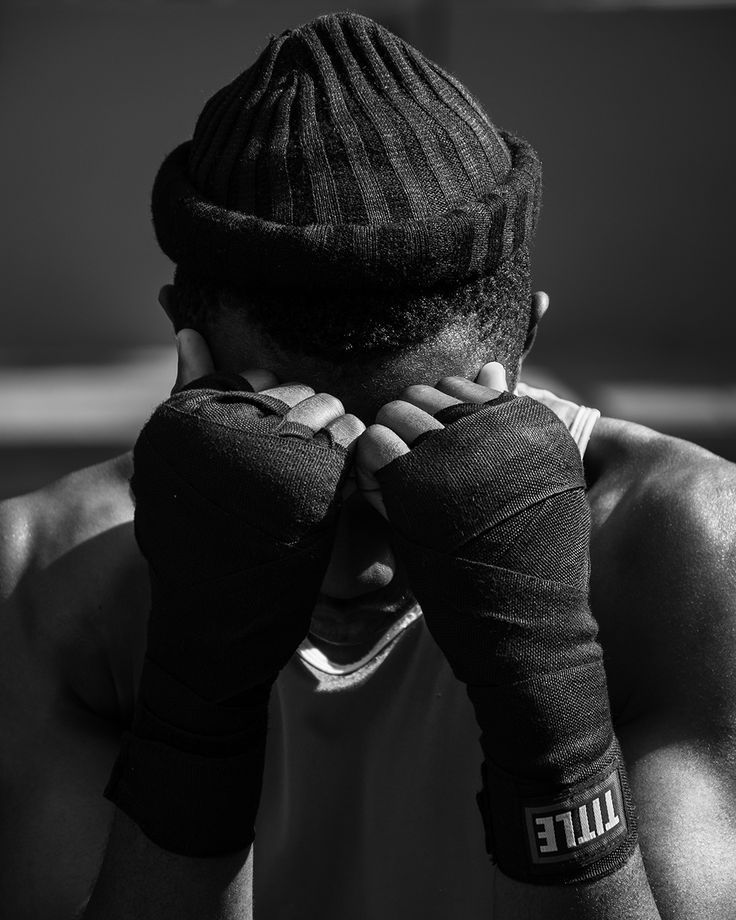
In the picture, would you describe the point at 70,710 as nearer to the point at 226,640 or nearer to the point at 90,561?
the point at 90,561

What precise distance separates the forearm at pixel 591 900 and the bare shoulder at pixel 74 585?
0.86 meters

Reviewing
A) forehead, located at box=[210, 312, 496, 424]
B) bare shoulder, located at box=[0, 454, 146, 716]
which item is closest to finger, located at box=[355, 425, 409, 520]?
forehead, located at box=[210, 312, 496, 424]

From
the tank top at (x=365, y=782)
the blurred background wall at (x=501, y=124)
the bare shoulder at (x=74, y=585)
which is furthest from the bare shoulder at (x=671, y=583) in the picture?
the blurred background wall at (x=501, y=124)

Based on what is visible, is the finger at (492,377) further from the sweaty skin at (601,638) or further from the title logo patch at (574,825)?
the title logo patch at (574,825)

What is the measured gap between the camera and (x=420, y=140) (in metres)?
1.72

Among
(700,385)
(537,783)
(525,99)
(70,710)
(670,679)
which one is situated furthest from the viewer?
(525,99)

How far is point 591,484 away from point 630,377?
5759 mm

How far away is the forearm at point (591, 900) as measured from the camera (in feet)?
5.20

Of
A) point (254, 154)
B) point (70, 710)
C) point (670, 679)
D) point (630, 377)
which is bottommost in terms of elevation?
point (630, 377)

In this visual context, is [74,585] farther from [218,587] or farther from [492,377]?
[492,377]

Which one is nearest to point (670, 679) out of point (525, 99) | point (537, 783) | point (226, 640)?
point (537, 783)

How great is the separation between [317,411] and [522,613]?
1.22ft

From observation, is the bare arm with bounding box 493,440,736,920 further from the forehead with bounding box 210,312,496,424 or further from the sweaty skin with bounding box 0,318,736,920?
the forehead with bounding box 210,312,496,424

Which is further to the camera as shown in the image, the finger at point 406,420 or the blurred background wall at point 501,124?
the blurred background wall at point 501,124
